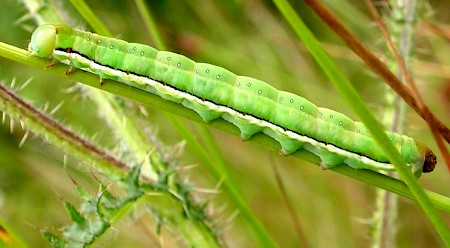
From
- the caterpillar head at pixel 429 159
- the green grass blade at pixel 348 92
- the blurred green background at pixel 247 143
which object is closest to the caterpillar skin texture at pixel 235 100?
the caterpillar head at pixel 429 159

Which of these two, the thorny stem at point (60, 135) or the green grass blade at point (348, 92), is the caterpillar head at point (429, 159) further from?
the thorny stem at point (60, 135)

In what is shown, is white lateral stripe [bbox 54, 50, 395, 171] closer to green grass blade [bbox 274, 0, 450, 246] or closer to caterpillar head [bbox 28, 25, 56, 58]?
Answer: caterpillar head [bbox 28, 25, 56, 58]

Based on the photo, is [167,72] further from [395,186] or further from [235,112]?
[395,186]

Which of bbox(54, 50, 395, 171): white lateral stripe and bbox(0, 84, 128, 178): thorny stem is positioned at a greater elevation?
bbox(54, 50, 395, 171): white lateral stripe

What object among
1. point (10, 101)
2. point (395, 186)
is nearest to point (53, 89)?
point (10, 101)

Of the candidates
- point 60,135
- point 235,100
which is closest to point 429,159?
point 235,100

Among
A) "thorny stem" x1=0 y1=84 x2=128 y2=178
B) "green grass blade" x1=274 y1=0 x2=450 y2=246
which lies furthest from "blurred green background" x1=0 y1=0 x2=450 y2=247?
"green grass blade" x1=274 y1=0 x2=450 y2=246

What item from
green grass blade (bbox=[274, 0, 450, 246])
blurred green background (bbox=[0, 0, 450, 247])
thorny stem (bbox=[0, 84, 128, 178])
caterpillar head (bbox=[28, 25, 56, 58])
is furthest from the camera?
blurred green background (bbox=[0, 0, 450, 247])
